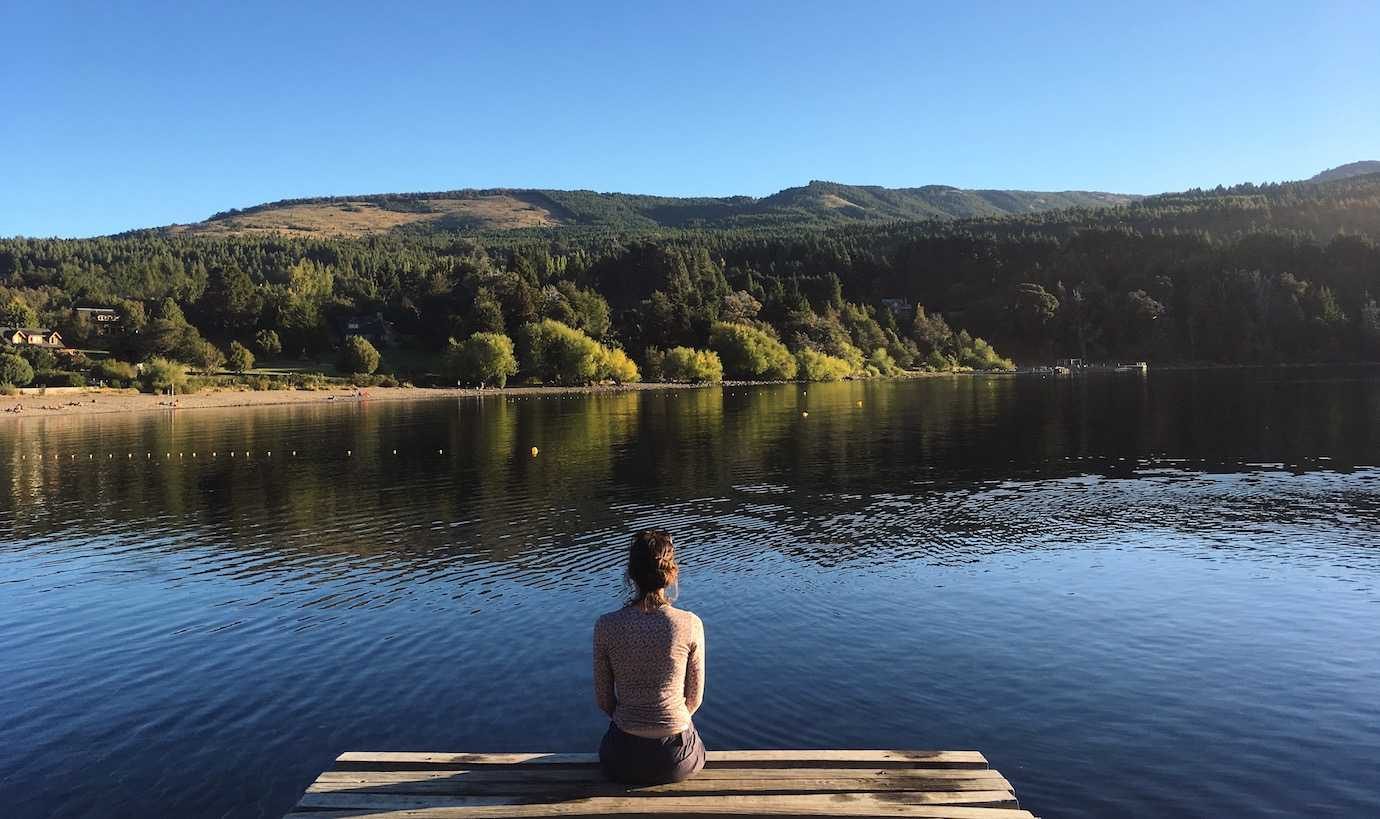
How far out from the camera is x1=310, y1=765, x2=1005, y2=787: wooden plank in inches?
357

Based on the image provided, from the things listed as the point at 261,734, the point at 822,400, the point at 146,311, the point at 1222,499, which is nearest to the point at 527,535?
the point at 261,734

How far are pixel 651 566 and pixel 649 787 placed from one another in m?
2.11

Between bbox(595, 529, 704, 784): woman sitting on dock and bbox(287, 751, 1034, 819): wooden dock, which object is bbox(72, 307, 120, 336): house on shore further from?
bbox(595, 529, 704, 784): woman sitting on dock

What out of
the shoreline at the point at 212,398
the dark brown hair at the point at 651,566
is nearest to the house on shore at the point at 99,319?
the shoreline at the point at 212,398

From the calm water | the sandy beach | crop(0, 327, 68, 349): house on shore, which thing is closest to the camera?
the calm water

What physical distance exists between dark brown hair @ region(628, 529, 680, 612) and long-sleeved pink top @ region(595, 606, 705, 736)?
131mm

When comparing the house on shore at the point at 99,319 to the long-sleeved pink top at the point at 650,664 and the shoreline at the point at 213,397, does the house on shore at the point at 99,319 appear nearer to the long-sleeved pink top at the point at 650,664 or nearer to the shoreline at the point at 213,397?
the shoreline at the point at 213,397

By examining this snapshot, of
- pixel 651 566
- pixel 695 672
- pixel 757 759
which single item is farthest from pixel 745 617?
pixel 651 566

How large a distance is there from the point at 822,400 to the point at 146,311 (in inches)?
4825

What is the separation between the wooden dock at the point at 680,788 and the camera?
27.8 feet

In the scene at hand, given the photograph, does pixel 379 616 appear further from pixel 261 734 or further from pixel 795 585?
pixel 795 585

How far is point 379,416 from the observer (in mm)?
95312

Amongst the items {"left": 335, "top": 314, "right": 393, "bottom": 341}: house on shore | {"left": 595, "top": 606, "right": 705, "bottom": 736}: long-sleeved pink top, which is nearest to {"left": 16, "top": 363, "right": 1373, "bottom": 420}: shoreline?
{"left": 335, "top": 314, "right": 393, "bottom": 341}: house on shore

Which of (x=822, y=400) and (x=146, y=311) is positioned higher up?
(x=146, y=311)
